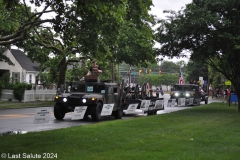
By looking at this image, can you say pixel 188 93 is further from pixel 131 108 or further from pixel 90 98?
pixel 90 98

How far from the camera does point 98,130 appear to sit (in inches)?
507

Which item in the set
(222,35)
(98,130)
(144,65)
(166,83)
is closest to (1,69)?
(144,65)

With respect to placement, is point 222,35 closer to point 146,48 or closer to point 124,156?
point 146,48

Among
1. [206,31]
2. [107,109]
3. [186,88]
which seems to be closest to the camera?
[107,109]

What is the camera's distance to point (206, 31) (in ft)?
75.4

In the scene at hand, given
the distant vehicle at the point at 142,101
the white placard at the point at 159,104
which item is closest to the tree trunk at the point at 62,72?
the distant vehicle at the point at 142,101

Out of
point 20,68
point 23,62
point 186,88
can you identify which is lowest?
point 186,88

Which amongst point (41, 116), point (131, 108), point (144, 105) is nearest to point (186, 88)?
point (144, 105)

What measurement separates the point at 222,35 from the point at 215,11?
2831 mm

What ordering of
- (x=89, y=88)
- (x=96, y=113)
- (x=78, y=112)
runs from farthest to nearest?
(x=89, y=88) < (x=96, y=113) < (x=78, y=112)

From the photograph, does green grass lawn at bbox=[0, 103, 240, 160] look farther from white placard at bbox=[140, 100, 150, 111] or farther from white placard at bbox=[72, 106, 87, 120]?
white placard at bbox=[140, 100, 150, 111]

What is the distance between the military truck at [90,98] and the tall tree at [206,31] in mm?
6129

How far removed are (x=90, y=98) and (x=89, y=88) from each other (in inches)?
51.3

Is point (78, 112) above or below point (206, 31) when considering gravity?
below
